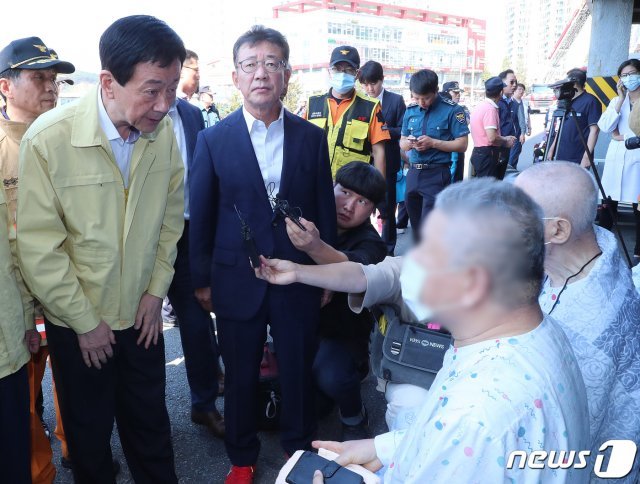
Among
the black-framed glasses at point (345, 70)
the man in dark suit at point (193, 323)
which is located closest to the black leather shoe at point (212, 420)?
the man in dark suit at point (193, 323)

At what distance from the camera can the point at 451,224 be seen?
89 cm

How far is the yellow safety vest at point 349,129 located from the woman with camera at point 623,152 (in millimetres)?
2854

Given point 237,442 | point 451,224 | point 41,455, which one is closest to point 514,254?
point 451,224

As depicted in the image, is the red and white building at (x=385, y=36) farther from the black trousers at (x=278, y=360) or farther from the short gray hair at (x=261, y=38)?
the black trousers at (x=278, y=360)

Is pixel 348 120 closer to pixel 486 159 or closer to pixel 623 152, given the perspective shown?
pixel 623 152

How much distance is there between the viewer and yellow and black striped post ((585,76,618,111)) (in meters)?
6.85

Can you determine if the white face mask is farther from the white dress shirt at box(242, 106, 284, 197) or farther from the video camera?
the video camera

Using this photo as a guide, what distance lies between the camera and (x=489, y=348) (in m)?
0.96

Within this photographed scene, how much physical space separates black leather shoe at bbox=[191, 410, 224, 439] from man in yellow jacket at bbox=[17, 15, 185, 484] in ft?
1.88

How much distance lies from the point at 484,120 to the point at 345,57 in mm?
2988

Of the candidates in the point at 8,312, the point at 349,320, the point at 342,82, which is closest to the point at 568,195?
the point at 349,320

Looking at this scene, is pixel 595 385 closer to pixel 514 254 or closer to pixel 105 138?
pixel 514 254

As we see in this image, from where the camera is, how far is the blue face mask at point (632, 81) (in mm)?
4891

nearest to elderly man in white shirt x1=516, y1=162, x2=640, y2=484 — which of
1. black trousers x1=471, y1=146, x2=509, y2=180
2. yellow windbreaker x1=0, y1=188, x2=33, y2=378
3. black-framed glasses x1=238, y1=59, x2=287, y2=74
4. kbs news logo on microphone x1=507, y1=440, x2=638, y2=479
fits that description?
kbs news logo on microphone x1=507, y1=440, x2=638, y2=479
